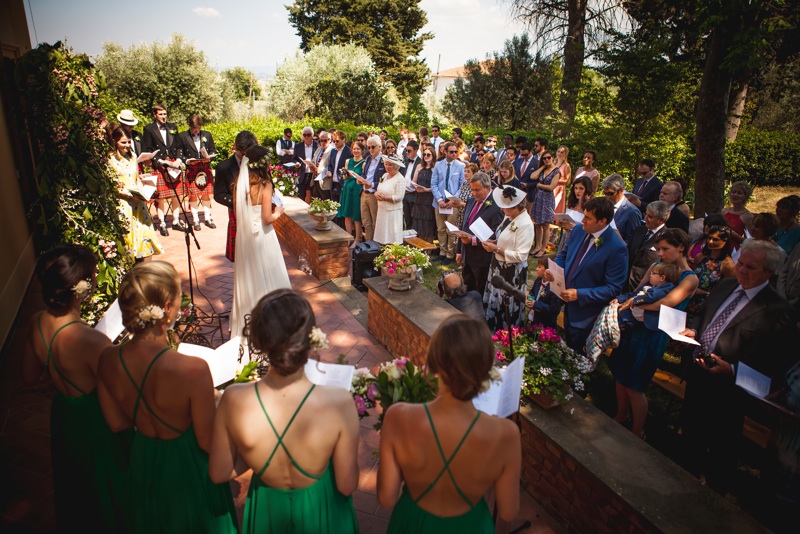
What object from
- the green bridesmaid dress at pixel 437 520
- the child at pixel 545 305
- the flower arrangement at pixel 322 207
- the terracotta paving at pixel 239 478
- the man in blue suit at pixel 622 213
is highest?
the man in blue suit at pixel 622 213

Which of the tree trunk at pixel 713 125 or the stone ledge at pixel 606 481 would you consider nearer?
the stone ledge at pixel 606 481

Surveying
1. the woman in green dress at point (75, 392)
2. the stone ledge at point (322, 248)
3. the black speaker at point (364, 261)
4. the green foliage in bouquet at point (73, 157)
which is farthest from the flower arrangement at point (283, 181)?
→ the woman in green dress at point (75, 392)

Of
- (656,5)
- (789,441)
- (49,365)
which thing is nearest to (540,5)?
(656,5)

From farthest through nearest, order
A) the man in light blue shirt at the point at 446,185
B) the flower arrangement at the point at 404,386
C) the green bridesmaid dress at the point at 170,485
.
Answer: the man in light blue shirt at the point at 446,185
the flower arrangement at the point at 404,386
the green bridesmaid dress at the point at 170,485

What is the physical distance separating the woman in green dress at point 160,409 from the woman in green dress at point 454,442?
0.99 metres

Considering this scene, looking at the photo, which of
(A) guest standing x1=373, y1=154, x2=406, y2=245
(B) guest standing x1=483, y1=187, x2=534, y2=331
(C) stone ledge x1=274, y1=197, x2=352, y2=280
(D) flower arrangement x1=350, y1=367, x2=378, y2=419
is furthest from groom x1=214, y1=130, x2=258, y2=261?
(D) flower arrangement x1=350, y1=367, x2=378, y2=419

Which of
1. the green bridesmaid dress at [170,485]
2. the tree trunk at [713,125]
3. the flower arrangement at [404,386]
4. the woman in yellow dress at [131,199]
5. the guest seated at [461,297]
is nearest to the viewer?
the green bridesmaid dress at [170,485]

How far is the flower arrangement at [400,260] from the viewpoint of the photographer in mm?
5617

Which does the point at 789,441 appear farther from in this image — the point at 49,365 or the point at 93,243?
the point at 93,243

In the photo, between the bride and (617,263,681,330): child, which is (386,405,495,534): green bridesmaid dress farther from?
the bride

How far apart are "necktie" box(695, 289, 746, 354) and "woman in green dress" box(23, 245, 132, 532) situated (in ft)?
13.7

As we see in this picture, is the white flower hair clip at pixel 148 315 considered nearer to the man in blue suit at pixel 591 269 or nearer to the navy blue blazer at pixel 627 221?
the man in blue suit at pixel 591 269

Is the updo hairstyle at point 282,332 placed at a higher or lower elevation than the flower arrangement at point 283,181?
higher

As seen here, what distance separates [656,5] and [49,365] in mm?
14817
